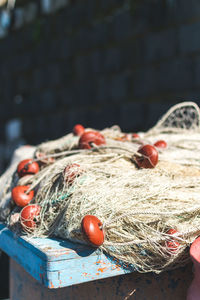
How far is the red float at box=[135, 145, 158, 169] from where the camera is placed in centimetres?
133

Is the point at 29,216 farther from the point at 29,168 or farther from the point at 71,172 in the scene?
the point at 29,168

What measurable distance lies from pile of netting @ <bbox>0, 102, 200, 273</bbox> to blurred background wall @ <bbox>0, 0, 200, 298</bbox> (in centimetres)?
248

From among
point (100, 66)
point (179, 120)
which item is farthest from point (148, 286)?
point (100, 66)

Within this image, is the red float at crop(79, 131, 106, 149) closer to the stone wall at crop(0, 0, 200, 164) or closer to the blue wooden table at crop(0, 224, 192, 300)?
the blue wooden table at crop(0, 224, 192, 300)

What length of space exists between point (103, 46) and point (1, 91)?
2954 mm

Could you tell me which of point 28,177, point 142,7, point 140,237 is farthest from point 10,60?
point 140,237

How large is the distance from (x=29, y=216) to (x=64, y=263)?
266 mm

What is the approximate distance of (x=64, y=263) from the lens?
1029 millimetres

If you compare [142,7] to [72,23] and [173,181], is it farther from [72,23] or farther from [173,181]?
[173,181]

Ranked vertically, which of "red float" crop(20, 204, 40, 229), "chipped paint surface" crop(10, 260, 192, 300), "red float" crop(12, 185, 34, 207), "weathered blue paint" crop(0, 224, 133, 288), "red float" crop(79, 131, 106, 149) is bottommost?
"chipped paint surface" crop(10, 260, 192, 300)

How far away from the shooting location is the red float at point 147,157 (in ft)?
4.38

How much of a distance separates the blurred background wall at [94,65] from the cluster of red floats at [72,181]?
2.45m

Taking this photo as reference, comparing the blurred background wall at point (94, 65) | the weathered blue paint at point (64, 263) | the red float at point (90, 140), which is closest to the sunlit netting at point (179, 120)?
the red float at point (90, 140)

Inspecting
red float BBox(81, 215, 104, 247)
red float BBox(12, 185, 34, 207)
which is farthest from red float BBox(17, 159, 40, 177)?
red float BBox(81, 215, 104, 247)
